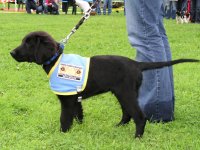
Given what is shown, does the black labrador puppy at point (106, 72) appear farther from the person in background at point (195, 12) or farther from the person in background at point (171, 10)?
the person in background at point (171, 10)

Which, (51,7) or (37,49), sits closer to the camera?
(37,49)

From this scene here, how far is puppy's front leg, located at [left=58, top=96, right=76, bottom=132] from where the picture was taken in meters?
3.72

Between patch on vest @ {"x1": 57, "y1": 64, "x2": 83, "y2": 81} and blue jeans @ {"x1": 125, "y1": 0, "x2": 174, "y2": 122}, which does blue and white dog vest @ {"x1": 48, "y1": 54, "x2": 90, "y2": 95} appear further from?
blue jeans @ {"x1": 125, "y1": 0, "x2": 174, "y2": 122}

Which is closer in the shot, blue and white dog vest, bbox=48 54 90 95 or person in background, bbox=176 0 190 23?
blue and white dog vest, bbox=48 54 90 95

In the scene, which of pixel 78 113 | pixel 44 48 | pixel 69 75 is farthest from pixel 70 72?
pixel 78 113

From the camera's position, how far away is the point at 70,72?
366 centimetres

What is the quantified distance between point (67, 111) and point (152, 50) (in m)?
1.03

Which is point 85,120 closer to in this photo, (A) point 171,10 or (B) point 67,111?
(B) point 67,111

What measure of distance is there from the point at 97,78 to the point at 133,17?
804 millimetres

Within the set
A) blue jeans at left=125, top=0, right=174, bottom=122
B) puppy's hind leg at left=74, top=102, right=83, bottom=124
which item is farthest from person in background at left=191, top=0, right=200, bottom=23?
puppy's hind leg at left=74, top=102, right=83, bottom=124

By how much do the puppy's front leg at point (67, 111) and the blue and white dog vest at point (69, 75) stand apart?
0.09m

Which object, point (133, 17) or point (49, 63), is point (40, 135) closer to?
point (49, 63)

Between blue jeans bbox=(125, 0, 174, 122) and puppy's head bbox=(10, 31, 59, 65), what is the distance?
0.87 metres

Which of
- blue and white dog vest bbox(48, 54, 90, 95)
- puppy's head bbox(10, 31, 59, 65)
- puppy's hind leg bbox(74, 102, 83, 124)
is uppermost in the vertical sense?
puppy's head bbox(10, 31, 59, 65)
